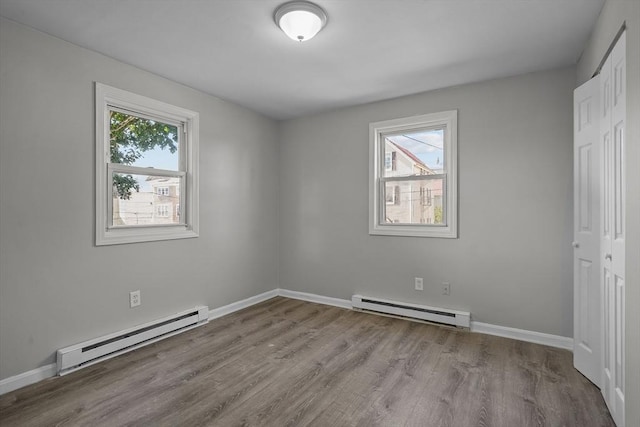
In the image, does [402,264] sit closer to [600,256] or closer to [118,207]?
[600,256]

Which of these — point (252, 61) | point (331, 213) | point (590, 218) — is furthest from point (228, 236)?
point (590, 218)

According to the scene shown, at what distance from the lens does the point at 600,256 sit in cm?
218

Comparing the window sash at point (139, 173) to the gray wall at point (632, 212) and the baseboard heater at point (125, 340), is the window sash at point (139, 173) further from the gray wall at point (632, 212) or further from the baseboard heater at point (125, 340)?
the gray wall at point (632, 212)

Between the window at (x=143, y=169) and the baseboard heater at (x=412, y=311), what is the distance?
2156 millimetres

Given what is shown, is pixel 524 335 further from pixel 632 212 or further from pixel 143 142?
pixel 143 142

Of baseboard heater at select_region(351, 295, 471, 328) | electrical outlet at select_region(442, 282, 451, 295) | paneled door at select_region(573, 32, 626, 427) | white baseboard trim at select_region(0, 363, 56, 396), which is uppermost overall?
paneled door at select_region(573, 32, 626, 427)

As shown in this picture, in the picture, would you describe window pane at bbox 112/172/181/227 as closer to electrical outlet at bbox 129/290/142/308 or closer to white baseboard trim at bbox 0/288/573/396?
electrical outlet at bbox 129/290/142/308

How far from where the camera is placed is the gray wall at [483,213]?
299 cm

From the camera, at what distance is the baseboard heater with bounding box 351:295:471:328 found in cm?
337

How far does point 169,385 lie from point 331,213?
266 cm

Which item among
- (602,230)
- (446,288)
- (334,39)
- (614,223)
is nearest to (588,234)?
(602,230)

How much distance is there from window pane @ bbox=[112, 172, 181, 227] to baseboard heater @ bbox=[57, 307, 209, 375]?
97 centimetres

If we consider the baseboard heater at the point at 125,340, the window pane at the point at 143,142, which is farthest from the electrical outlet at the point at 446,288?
the window pane at the point at 143,142

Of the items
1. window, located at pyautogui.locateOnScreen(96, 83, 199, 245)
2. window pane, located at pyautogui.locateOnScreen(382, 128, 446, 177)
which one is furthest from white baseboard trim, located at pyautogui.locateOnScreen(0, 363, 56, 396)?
window pane, located at pyautogui.locateOnScreen(382, 128, 446, 177)
